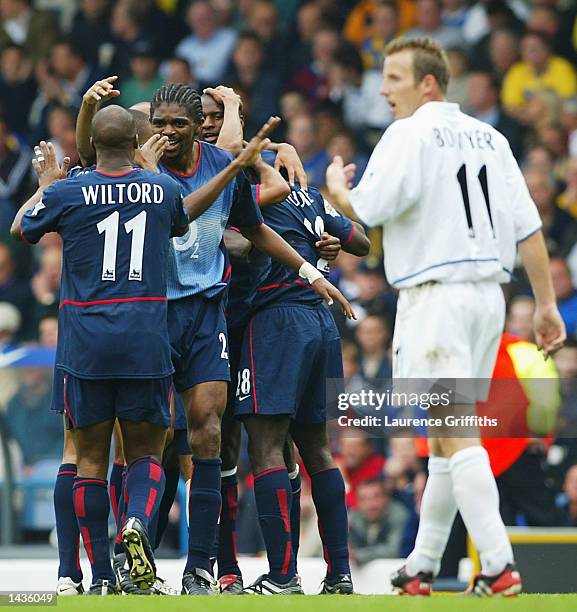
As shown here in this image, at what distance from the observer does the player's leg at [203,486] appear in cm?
658

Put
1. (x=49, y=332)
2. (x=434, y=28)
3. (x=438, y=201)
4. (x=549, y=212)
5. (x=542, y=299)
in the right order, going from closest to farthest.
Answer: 1. (x=438, y=201)
2. (x=542, y=299)
3. (x=49, y=332)
4. (x=549, y=212)
5. (x=434, y=28)

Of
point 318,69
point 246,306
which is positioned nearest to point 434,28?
point 318,69

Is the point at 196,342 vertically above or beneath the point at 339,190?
beneath

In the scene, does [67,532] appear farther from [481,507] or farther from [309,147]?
[309,147]

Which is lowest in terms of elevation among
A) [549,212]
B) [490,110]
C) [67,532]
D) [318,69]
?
[67,532]

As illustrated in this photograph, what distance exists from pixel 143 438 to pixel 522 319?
5.55m

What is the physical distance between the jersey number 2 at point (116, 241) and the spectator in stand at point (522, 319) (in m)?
5.54

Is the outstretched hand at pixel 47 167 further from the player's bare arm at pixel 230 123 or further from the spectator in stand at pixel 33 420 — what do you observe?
the spectator in stand at pixel 33 420

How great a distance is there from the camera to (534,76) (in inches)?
543

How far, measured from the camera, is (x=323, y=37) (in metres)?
14.6

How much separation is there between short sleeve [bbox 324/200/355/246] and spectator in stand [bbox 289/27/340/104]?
7.22m

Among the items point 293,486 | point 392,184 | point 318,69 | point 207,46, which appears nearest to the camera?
point 392,184

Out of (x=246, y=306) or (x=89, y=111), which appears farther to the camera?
(x=246, y=306)

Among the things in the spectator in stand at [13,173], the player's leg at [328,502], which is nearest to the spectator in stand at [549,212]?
the spectator in stand at [13,173]
